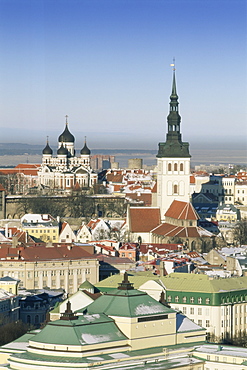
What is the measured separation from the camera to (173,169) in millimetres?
110500

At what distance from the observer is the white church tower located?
362ft

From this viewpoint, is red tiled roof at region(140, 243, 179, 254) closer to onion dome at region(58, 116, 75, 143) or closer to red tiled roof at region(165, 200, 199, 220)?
red tiled roof at region(165, 200, 199, 220)

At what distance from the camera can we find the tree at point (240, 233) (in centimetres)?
10412

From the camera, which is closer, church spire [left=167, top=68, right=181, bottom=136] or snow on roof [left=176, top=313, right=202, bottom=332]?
snow on roof [left=176, top=313, right=202, bottom=332]

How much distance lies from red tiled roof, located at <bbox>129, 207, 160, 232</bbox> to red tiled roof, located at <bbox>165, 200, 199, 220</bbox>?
1188mm

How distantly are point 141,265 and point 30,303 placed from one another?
16201mm

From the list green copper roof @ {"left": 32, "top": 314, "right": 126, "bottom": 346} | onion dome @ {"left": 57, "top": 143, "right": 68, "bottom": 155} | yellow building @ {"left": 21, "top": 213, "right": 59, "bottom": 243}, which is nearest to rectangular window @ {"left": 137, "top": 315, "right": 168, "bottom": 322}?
green copper roof @ {"left": 32, "top": 314, "right": 126, "bottom": 346}

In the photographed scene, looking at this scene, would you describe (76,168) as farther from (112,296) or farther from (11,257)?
(112,296)

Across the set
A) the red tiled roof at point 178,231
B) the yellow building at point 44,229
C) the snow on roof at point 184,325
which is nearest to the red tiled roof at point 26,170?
the yellow building at point 44,229

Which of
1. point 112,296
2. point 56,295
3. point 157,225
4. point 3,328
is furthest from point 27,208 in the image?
point 112,296

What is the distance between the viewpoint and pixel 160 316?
165ft

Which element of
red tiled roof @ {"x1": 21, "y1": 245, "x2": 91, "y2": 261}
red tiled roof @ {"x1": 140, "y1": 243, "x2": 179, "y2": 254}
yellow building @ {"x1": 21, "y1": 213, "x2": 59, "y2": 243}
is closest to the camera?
red tiled roof @ {"x1": 21, "y1": 245, "x2": 91, "y2": 261}

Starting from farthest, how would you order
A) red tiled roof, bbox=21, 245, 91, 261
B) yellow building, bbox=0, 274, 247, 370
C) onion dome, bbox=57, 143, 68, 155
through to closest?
onion dome, bbox=57, 143, 68, 155, red tiled roof, bbox=21, 245, 91, 261, yellow building, bbox=0, 274, 247, 370

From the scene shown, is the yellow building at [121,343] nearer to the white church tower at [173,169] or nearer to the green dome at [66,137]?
the white church tower at [173,169]
